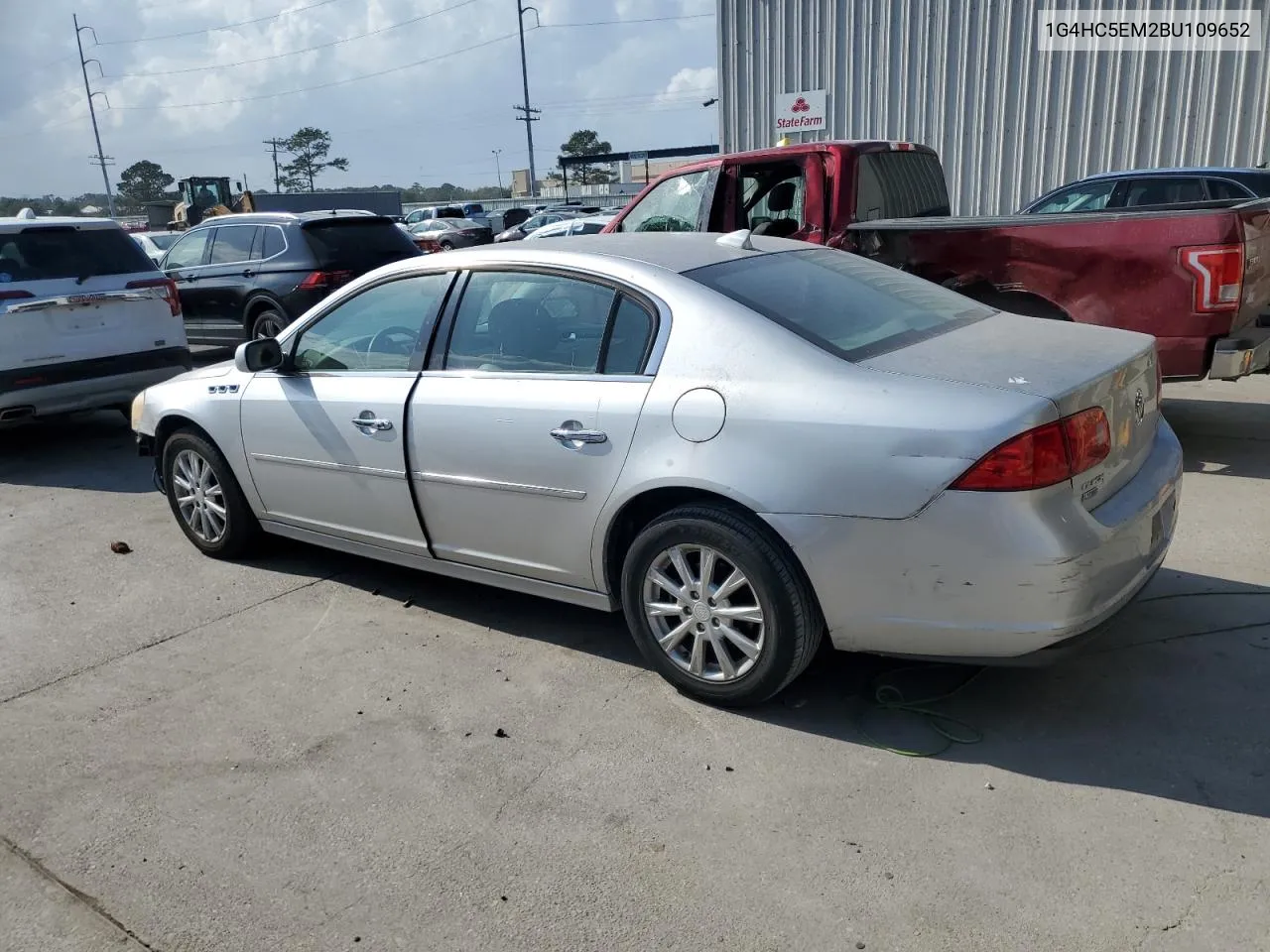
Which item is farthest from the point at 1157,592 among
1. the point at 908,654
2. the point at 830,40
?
the point at 830,40

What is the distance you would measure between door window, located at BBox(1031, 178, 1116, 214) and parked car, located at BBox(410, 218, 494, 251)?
2071 centimetres

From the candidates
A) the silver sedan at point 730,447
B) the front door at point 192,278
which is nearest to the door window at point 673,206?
the silver sedan at point 730,447

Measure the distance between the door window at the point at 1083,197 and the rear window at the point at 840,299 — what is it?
671 centimetres

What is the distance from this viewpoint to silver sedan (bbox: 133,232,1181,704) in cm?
297

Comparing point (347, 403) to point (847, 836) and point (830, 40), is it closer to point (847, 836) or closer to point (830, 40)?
point (847, 836)

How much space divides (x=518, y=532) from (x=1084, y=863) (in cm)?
218

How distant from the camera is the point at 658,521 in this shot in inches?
136

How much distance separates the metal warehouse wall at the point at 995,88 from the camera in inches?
528

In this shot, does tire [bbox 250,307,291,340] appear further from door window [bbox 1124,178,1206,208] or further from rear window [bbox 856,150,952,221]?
door window [bbox 1124,178,1206,208]

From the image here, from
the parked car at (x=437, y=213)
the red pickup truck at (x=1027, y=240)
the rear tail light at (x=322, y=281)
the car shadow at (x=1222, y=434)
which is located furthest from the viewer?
the parked car at (x=437, y=213)

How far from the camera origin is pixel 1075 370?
10.5 ft

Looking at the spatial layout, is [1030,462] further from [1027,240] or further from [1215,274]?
[1027,240]

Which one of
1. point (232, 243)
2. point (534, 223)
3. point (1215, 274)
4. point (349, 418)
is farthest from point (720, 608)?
point (534, 223)

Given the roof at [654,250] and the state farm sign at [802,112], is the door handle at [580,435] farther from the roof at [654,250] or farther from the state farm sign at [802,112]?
the state farm sign at [802,112]
